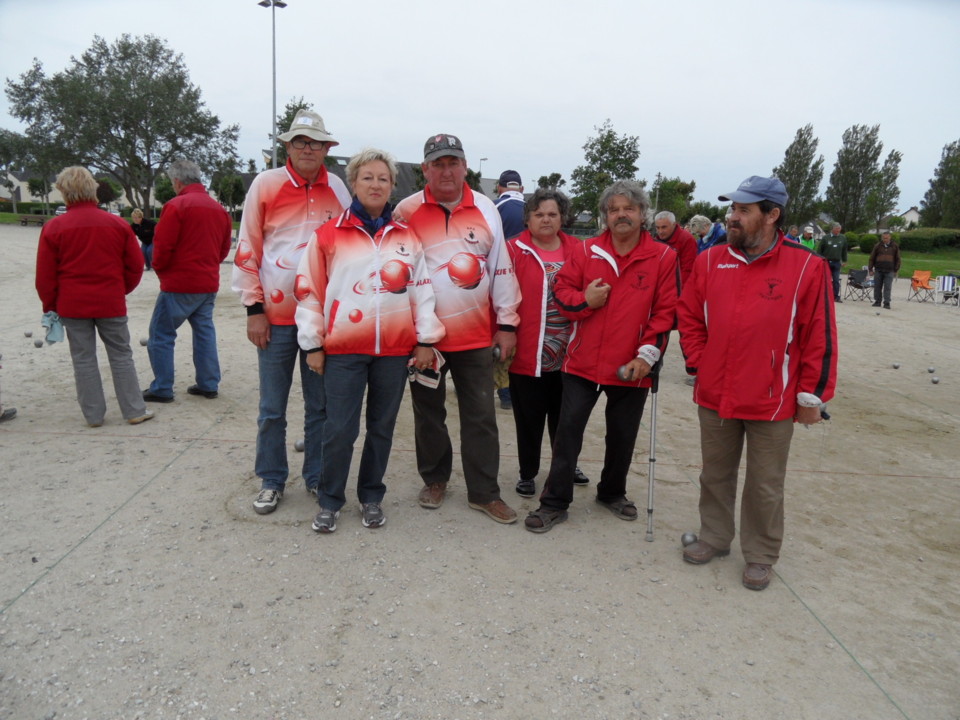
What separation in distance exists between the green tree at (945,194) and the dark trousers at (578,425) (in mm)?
68134

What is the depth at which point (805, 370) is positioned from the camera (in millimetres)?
3221

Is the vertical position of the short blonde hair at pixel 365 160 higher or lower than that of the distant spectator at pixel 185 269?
higher

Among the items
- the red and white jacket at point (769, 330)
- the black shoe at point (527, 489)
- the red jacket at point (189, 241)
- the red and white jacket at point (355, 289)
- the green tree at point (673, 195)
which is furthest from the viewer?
the green tree at point (673, 195)

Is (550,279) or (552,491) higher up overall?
(550,279)

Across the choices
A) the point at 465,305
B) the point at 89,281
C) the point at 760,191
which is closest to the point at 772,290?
the point at 760,191

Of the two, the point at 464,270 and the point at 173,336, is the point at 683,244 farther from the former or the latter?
the point at 173,336

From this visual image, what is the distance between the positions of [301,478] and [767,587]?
9.69 ft

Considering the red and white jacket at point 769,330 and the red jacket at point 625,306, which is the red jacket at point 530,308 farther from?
the red and white jacket at point 769,330

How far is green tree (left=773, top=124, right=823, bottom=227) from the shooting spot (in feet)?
206

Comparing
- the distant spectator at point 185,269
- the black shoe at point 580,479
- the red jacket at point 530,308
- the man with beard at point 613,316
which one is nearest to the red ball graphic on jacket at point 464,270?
the red jacket at point 530,308

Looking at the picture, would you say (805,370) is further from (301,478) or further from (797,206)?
(797,206)

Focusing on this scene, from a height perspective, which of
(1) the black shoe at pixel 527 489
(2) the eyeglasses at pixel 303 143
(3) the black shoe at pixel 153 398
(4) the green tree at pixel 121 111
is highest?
(4) the green tree at pixel 121 111

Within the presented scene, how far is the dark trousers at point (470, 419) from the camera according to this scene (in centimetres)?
392

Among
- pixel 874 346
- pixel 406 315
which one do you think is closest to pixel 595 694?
pixel 406 315
